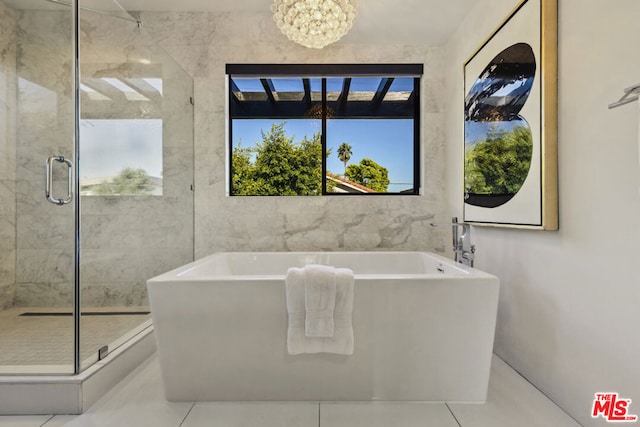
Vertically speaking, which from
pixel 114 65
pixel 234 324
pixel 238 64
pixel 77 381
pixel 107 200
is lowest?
pixel 77 381

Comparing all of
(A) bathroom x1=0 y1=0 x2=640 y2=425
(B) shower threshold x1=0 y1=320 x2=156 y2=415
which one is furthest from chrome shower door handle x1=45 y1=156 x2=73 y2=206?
(B) shower threshold x1=0 y1=320 x2=156 y2=415

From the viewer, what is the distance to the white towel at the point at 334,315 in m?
1.60

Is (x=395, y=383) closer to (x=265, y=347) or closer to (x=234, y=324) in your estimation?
(x=265, y=347)

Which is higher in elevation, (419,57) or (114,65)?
(419,57)

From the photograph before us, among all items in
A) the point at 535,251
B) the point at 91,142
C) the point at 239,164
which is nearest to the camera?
the point at 535,251

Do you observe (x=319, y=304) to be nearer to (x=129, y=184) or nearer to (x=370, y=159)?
(x=129, y=184)

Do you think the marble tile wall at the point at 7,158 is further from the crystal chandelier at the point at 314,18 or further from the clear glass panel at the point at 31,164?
the crystal chandelier at the point at 314,18

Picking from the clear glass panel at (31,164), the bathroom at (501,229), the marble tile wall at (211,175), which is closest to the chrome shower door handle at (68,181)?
the clear glass panel at (31,164)

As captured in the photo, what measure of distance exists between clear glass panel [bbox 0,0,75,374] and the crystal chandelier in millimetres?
1484

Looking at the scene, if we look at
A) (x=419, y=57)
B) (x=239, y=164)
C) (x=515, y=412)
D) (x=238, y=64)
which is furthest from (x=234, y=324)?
(x=419, y=57)

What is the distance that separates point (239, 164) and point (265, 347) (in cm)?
199

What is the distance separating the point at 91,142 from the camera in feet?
7.14

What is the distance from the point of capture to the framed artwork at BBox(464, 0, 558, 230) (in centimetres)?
166

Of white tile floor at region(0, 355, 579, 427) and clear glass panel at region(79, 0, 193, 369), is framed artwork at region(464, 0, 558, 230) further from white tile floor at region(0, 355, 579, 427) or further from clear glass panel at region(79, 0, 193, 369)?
clear glass panel at region(79, 0, 193, 369)
